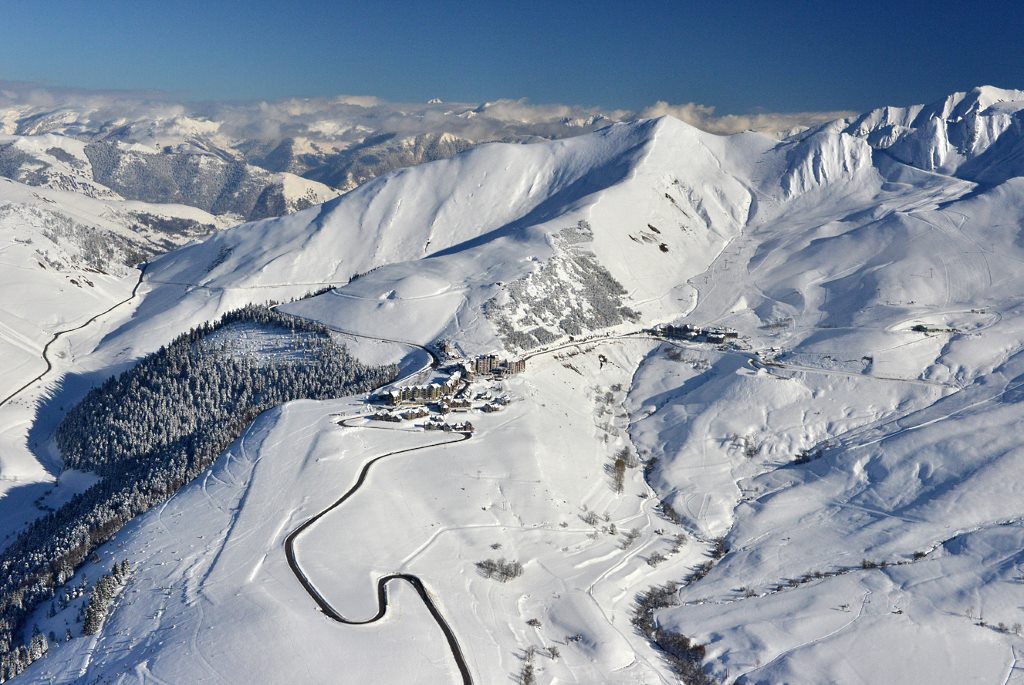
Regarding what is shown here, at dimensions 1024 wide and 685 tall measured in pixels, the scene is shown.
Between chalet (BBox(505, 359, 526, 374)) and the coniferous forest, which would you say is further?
chalet (BBox(505, 359, 526, 374))

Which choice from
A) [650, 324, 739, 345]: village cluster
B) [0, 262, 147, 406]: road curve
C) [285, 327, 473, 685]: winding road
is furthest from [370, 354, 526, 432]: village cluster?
[0, 262, 147, 406]: road curve

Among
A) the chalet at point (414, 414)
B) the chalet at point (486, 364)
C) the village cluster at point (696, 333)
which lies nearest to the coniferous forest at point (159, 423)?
the chalet at point (486, 364)

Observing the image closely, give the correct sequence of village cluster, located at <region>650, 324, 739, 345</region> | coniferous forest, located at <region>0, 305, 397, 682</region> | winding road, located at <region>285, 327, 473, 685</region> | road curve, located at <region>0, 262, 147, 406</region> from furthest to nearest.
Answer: village cluster, located at <region>650, 324, 739, 345</region> → road curve, located at <region>0, 262, 147, 406</region> → coniferous forest, located at <region>0, 305, 397, 682</region> → winding road, located at <region>285, 327, 473, 685</region>

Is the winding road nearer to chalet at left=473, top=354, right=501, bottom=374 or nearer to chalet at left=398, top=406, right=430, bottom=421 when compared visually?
chalet at left=398, top=406, right=430, bottom=421

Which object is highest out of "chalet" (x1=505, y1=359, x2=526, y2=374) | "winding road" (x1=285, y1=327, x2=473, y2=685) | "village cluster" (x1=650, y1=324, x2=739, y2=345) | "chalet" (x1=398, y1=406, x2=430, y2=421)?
"village cluster" (x1=650, y1=324, x2=739, y2=345)

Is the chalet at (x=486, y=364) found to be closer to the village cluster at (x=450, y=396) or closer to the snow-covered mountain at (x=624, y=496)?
the village cluster at (x=450, y=396)

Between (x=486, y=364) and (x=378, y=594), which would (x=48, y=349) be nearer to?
(x=486, y=364)

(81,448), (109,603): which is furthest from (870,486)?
(81,448)
